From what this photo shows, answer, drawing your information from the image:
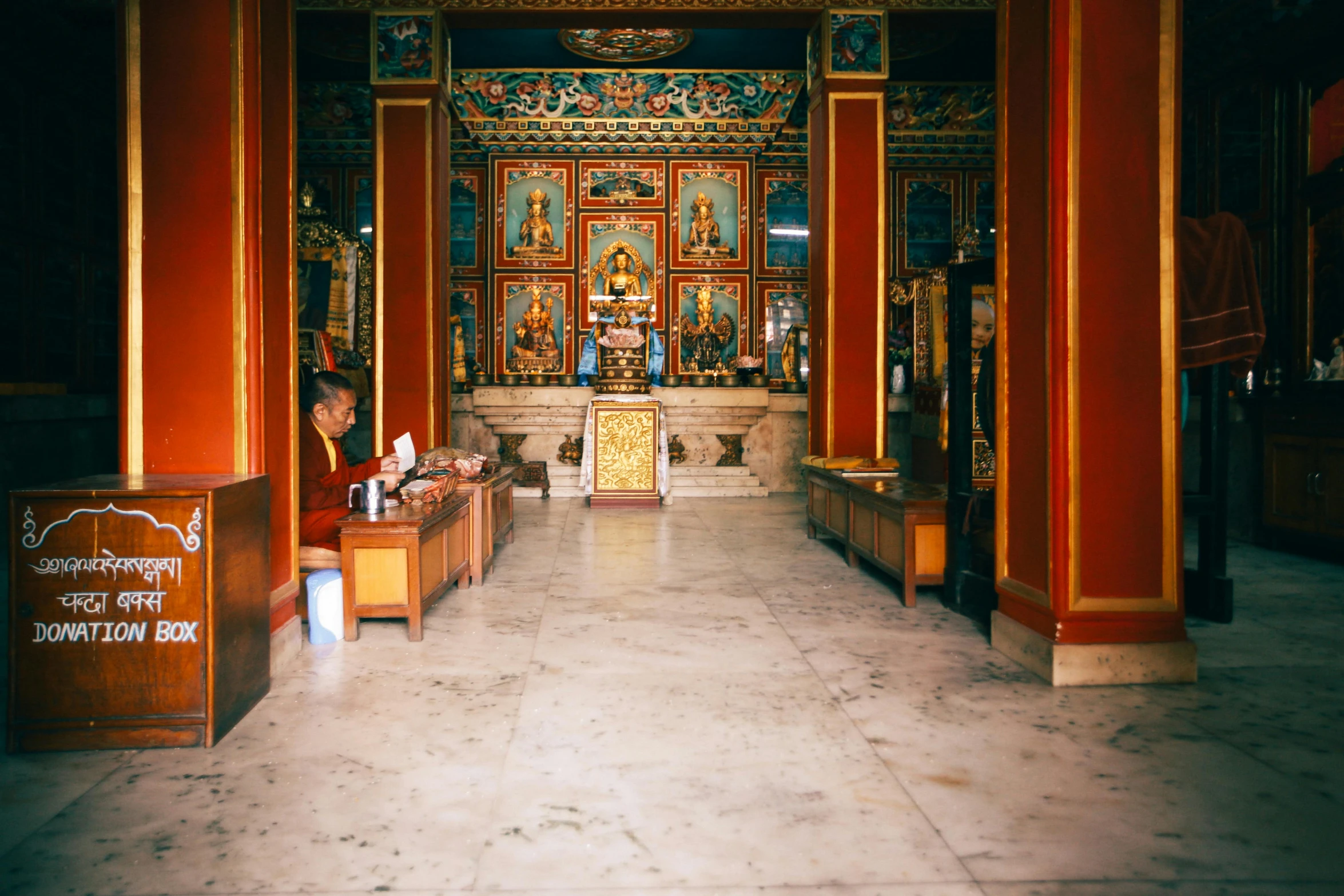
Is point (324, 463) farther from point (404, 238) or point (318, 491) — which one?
point (404, 238)

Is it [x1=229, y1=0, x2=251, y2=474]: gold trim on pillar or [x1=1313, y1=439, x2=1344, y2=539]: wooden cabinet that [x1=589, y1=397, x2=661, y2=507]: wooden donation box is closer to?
[x1=1313, y1=439, x2=1344, y2=539]: wooden cabinet

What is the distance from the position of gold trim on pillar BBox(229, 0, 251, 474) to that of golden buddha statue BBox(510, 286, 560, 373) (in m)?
8.41

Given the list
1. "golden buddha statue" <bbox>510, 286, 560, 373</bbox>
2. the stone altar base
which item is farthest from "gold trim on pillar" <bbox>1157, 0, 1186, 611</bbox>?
"golden buddha statue" <bbox>510, 286, 560, 373</bbox>

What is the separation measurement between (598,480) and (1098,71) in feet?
19.2

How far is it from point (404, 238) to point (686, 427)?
3617 mm

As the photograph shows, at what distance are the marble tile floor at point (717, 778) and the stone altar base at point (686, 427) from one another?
540cm

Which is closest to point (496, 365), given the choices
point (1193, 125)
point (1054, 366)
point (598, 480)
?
point (598, 480)

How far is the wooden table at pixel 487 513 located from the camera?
4.61 m

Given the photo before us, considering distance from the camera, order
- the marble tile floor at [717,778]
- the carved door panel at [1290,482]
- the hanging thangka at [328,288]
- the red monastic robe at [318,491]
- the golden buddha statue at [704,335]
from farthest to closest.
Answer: the golden buddha statue at [704,335] → the hanging thangka at [328,288] → the carved door panel at [1290,482] → the red monastic robe at [318,491] → the marble tile floor at [717,778]

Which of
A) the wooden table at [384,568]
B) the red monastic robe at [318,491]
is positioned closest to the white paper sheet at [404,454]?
the red monastic robe at [318,491]

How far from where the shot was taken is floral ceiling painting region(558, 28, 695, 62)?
896 cm

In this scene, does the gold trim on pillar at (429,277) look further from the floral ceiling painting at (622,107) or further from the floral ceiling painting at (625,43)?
the floral ceiling painting at (622,107)

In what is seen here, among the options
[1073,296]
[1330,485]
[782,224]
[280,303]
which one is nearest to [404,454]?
[280,303]

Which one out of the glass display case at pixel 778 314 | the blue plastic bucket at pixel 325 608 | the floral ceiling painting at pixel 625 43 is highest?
the floral ceiling painting at pixel 625 43
